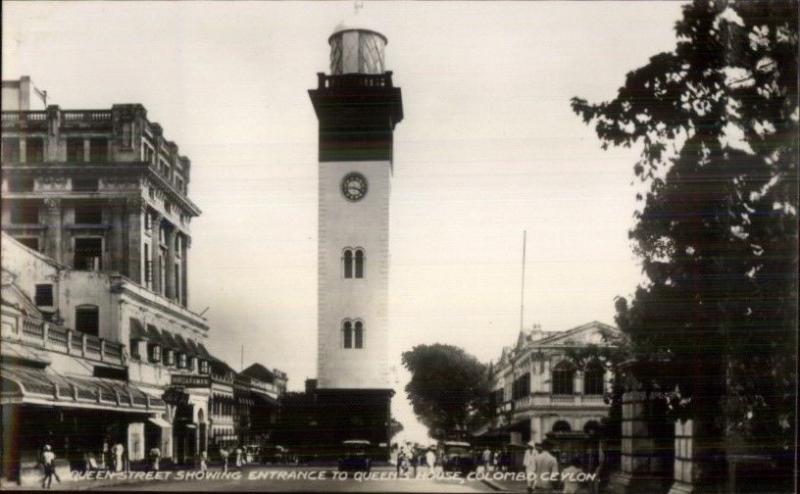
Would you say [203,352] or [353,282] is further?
[203,352]

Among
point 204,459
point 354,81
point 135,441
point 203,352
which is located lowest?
point 204,459

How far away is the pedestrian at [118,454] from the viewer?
5645 millimetres

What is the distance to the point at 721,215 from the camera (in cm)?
525

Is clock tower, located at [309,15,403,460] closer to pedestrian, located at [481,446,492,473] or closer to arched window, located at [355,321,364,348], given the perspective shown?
arched window, located at [355,321,364,348]

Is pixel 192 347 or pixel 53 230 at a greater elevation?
pixel 53 230

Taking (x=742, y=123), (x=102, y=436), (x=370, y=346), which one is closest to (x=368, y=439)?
(x=370, y=346)

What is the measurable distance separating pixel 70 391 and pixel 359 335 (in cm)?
189

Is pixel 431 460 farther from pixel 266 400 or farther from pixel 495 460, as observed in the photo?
pixel 266 400

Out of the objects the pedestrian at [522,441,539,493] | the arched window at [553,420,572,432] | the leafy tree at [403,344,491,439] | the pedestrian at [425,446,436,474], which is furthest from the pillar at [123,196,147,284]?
the arched window at [553,420,572,432]

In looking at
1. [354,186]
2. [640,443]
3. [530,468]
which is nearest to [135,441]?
[354,186]

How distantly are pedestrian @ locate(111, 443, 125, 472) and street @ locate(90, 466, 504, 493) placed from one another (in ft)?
0.45

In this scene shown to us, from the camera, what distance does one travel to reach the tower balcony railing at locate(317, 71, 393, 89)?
5.57 metres

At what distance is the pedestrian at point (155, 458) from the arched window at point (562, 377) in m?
2.57

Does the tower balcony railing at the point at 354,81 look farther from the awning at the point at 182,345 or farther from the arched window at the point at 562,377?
the arched window at the point at 562,377
